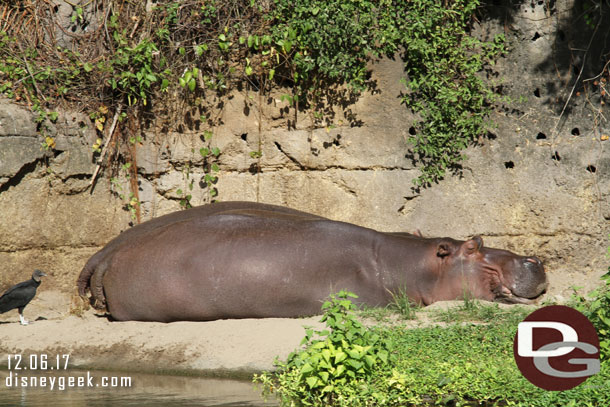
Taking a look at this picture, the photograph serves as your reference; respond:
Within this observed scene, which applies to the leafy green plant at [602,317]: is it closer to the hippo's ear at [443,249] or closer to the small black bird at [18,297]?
the hippo's ear at [443,249]

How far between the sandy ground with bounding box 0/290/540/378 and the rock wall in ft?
5.21

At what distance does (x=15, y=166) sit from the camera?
8281mm

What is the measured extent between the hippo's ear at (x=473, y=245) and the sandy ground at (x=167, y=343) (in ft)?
2.19

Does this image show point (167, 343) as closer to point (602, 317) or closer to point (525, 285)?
point (602, 317)

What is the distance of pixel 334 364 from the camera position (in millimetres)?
5020

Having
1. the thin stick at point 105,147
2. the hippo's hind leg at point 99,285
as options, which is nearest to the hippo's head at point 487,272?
the hippo's hind leg at point 99,285

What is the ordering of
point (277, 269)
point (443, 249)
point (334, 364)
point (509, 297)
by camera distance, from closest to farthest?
point (334, 364)
point (277, 269)
point (443, 249)
point (509, 297)

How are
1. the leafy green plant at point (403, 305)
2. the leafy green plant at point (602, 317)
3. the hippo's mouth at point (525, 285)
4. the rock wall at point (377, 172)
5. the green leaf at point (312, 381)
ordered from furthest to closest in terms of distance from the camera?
the rock wall at point (377, 172), the hippo's mouth at point (525, 285), the leafy green plant at point (403, 305), the leafy green plant at point (602, 317), the green leaf at point (312, 381)

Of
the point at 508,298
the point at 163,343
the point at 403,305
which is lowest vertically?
the point at 163,343

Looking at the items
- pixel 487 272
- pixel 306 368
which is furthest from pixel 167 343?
pixel 487 272

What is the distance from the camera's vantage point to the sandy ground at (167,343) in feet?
20.3

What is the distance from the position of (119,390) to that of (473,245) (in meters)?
Answer: 3.84

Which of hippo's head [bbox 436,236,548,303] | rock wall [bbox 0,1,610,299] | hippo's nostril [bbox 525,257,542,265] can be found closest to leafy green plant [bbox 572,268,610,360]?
hippo's head [bbox 436,236,548,303]

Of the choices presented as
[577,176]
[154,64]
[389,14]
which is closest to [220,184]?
[154,64]
